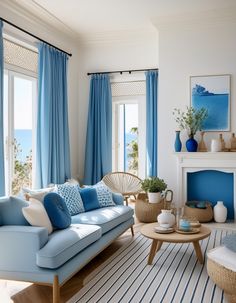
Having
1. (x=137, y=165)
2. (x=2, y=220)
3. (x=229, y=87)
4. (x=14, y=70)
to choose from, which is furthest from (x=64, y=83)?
(x=2, y=220)

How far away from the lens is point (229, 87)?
5.49 meters

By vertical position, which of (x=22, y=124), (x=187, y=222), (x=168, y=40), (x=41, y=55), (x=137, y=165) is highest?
(x=168, y=40)

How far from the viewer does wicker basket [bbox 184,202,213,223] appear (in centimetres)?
527

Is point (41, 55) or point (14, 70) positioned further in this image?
point (41, 55)

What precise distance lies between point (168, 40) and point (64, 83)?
187cm

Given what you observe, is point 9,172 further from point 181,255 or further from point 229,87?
point 229,87

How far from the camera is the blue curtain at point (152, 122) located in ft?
20.0

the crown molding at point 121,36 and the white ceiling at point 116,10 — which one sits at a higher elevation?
the white ceiling at point 116,10

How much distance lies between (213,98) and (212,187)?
4.71 ft

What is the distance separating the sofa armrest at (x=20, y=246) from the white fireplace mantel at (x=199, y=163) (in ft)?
10.6

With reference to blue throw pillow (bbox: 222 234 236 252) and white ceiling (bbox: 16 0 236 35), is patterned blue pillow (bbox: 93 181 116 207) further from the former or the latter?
white ceiling (bbox: 16 0 236 35)

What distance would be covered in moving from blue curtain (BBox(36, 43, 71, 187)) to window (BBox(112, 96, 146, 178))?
1.13 meters

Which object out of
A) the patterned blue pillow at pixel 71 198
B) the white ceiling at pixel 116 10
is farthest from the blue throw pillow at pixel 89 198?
the white ceiling at pixel 116 10

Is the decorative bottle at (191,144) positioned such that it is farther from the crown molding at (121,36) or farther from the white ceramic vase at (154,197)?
the crown molding at (121,36)
